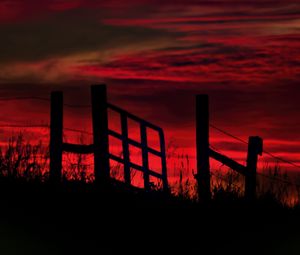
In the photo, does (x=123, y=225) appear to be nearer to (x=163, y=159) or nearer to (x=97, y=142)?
(x=97, y=142)

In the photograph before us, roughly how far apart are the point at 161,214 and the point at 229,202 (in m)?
2.07

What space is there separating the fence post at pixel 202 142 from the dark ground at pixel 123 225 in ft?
2.47

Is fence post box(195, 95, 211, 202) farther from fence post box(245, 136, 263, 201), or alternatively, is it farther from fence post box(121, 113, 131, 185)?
fence post box(121, 113, 131, 185)

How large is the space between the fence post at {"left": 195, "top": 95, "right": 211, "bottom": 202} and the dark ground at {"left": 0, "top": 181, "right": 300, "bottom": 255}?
752 millimetres

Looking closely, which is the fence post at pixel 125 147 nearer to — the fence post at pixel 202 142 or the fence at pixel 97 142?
the fence at pixel 97 142

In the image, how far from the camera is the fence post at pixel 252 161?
14.0 meters

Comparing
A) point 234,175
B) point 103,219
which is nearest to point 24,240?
point 103,219

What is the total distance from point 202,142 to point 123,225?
3.38 metres

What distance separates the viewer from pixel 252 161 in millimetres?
14211

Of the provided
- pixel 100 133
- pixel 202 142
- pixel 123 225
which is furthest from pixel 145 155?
pixel 123 225

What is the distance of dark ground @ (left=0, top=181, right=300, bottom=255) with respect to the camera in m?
10.0

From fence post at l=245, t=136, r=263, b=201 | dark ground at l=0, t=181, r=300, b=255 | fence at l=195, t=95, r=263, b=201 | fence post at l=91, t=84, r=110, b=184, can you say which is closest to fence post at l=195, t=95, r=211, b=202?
fence at l=195, t=95, r=263, b=201


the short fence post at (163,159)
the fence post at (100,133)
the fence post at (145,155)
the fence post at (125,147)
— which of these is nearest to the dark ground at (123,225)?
the fence post at (100,133)

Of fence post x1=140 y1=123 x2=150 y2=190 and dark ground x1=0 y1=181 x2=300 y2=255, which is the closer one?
dark ground x1=0 y1=181 x2=300 y2=255
